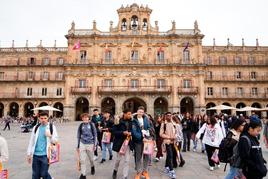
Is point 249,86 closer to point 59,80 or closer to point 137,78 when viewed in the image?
point 137,78

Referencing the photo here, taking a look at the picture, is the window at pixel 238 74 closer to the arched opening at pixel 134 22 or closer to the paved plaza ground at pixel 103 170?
the arched opening at pixel 134 22

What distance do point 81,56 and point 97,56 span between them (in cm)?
260

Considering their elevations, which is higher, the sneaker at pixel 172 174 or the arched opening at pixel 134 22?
the arched opening at pixel 134 22

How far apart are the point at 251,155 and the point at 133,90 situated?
32099 millimetres

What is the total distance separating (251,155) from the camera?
→ 407 cm

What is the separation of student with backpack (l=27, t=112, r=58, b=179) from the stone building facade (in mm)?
30457

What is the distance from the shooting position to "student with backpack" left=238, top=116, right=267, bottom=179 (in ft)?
13.1

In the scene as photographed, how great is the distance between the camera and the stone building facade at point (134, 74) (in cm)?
3653

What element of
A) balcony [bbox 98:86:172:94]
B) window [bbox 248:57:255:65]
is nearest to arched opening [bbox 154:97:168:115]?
balcony [bbox 98:86:172:94]

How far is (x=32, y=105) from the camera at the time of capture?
41125 mm

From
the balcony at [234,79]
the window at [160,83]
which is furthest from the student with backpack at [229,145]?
the balcony at [234,79]

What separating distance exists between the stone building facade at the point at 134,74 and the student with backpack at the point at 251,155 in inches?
1248

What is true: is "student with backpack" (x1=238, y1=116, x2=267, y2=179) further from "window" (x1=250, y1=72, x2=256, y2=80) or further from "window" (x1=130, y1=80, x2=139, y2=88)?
"window" (x1=250, y1=72, x2=256, y2=80)

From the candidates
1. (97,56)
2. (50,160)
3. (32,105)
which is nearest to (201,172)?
(50,160)
